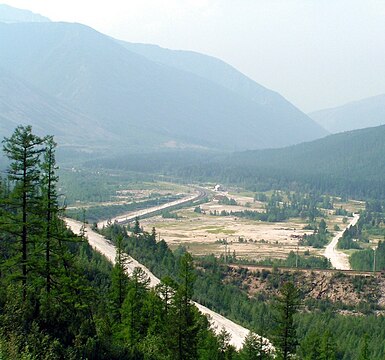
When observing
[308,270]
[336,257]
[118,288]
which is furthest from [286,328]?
[336,257]

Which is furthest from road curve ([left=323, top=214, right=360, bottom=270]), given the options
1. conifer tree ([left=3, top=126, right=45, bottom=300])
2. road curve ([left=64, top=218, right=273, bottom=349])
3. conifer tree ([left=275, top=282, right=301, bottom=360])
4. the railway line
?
conifer tree ([left=3, top=126, right=45, bottom=300])

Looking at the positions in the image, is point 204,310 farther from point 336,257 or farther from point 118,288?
point 336,257

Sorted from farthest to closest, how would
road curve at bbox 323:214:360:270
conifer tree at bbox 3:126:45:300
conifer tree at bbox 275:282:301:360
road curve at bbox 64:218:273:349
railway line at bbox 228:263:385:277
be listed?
1. road curve at bbox 323:214:360:270
2. railway line at bbox 228:263:385:277
3. road curve at bbox 64:218:273:349
4. conifer tree at bbox 275:282:301:360
5. conifer tree at bbox 3:126:45:300

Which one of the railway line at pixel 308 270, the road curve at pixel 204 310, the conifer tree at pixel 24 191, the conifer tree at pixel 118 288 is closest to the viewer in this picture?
the conifer tree at pixel 24 191

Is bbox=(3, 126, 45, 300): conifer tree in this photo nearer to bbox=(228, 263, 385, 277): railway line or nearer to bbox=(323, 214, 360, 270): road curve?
bbox=(228, 263, 385, 277): railway line

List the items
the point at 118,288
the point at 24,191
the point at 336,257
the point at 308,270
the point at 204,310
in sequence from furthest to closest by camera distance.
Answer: the point at 336,257 < the point at 308,270 < the point at 204,310 < the point at 118,288 < the point at 24,191

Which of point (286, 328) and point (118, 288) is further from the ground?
point (118, 288)

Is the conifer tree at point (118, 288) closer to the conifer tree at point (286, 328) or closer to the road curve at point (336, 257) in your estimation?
the conifer tree at point (286, 328)

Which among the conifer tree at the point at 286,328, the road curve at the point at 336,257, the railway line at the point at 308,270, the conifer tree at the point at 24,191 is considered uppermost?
the conifer tree at the point at 24,191

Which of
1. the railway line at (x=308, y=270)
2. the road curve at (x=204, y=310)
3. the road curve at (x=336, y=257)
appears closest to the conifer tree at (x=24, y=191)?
the road curve at (x=204, y=310)

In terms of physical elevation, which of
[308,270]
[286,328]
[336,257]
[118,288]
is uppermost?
[118,288]

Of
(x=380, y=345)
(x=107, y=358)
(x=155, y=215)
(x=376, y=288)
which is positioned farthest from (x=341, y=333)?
(x=155, y=215)
